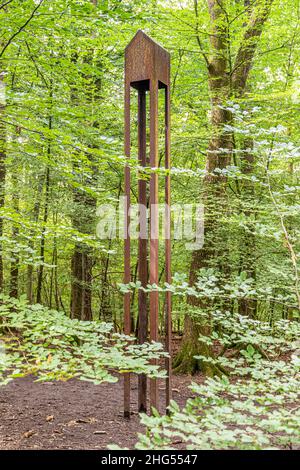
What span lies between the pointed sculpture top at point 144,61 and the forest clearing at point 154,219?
0.06 feet

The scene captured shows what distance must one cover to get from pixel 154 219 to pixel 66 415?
2347mm

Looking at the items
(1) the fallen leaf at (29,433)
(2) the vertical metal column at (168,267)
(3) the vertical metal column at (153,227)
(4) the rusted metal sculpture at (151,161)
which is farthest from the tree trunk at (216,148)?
(1) the fallen leaf at (29,433)

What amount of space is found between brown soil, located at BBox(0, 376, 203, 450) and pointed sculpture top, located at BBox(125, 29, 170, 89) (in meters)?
3.40

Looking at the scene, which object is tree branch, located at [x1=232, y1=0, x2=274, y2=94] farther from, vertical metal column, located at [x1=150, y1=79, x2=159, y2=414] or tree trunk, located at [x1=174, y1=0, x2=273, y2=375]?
vertical metal column, located at [x1=150, y1=79, x2=159, y2=414]

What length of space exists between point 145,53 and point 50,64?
3.33ft

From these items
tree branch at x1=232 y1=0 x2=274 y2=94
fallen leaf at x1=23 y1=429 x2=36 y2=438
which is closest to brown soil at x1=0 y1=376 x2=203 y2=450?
fallen leaf at x1=23 y1=429 x2=36 y2=438

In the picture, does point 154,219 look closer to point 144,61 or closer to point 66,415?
point 144,61

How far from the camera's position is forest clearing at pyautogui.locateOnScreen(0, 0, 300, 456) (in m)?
2.15

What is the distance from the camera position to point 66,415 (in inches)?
169

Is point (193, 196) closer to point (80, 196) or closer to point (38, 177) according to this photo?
point (80, 196)

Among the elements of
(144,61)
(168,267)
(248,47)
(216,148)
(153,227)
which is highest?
(248,47)

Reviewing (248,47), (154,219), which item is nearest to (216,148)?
(248,47)

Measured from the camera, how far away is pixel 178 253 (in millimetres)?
7457

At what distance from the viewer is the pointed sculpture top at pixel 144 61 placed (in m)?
3.85
